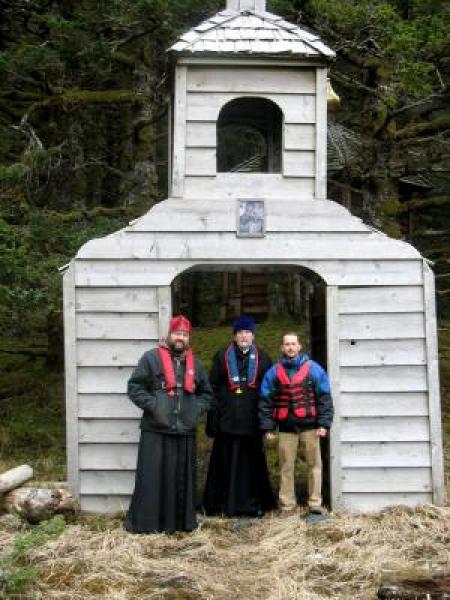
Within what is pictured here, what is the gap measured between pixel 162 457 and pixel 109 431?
27.7 inches

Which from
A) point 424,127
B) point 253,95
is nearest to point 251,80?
point 253,95

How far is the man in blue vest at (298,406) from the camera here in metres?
7.08

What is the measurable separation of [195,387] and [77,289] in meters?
1.42

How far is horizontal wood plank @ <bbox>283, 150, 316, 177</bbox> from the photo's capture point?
7488 millimetres

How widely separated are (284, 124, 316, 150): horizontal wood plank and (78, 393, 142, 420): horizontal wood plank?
9.05 feet

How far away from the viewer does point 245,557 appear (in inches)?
249

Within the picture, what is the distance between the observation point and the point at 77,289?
7.29 meters

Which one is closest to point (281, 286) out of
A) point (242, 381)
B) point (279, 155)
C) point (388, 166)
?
point (388, 166)

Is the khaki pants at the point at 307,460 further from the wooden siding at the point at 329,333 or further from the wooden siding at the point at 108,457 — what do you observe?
the wooden siding at the point at 108,457

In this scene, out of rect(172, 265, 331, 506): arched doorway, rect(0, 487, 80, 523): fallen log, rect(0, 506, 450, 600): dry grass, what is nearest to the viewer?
rect(0, 506, 450, 600): dry grass

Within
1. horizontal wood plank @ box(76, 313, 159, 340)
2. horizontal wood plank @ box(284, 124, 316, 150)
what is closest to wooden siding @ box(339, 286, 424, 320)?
horizontal wood plank @ box(284, 124, 316, 150)

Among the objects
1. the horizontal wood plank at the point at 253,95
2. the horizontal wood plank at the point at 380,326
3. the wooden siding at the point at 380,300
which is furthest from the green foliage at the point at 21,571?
the horizontal wood plank at the point at 253,95

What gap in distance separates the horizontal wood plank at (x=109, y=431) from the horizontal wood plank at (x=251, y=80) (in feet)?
10.2

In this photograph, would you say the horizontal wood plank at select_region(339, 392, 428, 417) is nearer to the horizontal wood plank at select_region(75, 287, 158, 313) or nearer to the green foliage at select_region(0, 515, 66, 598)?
the horizontal wood plank at select_region(75, 287, 158, 313)
